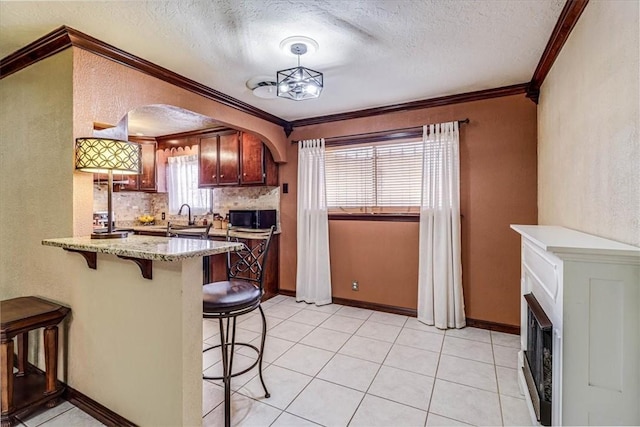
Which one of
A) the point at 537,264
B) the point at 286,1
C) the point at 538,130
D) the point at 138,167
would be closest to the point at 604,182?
the point at 537,264

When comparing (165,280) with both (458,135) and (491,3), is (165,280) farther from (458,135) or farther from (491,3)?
(458,135)

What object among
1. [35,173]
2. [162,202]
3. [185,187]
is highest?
[185,187]

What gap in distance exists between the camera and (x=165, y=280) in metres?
1.53

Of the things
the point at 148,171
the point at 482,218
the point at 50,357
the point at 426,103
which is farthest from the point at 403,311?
the point at 148,171

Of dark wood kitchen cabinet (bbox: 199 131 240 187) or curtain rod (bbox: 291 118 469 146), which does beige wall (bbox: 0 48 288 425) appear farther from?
curtain rod (bbox: 291 118 469 146)

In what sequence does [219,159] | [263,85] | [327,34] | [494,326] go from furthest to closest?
[219,159], [494,326], [263,85], [327,34]

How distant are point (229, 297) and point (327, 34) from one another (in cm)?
181

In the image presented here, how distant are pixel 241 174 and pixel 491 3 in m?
3.39

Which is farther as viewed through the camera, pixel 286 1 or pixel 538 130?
pixel 538 130

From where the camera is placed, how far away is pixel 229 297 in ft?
5.85

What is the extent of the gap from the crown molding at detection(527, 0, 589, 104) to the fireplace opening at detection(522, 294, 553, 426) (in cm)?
164

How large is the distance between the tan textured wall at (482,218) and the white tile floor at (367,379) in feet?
1.32

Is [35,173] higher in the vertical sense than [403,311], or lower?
higher

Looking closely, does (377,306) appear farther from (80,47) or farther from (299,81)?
(80,47)
